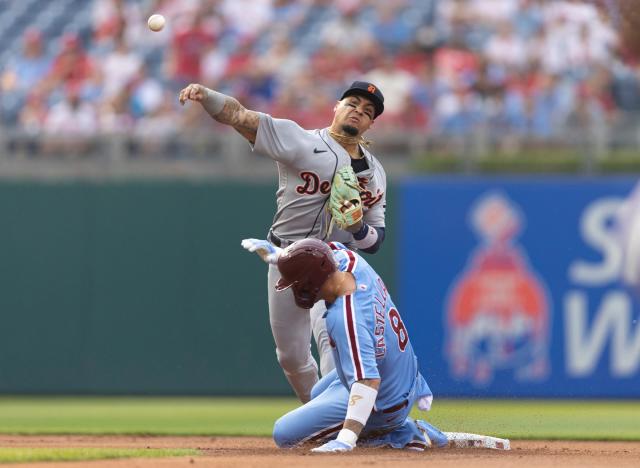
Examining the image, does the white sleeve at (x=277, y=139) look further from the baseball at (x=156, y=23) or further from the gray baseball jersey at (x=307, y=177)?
the baseball at (x=156, y=23)

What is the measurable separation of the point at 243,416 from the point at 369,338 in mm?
4748

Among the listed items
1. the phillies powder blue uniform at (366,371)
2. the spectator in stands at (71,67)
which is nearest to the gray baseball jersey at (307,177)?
the phillies powder blue uniform at (366,371)

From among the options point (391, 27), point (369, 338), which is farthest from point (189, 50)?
point (369, 338)

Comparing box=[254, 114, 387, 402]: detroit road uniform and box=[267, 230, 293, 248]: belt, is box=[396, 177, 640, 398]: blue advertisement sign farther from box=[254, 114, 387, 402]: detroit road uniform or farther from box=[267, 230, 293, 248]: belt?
box=[267, 230, 293, 248]: belt

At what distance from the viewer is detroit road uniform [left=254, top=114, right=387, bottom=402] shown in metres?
6.47

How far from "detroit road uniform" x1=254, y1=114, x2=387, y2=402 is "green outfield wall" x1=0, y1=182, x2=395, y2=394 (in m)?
4.91

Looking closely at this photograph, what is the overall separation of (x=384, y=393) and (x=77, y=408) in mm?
5672

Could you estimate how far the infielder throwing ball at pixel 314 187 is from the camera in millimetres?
6375

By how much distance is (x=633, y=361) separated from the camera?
38.1 feet

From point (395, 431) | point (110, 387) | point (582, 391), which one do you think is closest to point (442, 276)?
point (582, 391)

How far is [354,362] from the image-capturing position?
5.50 metres

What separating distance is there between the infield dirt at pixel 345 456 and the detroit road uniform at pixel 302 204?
1.75ft

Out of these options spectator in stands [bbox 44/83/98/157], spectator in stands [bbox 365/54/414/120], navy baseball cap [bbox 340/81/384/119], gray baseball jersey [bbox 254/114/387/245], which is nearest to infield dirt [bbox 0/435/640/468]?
gray baseball jersey [bbox 254/114/387/245]

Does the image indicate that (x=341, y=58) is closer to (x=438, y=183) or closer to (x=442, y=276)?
(x=438, y=183)
